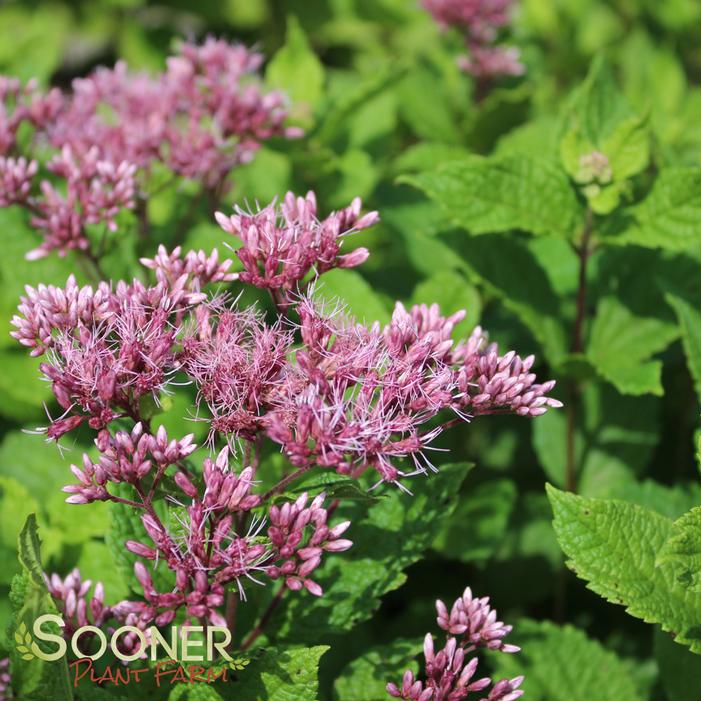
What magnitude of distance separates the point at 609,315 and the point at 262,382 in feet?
4.60

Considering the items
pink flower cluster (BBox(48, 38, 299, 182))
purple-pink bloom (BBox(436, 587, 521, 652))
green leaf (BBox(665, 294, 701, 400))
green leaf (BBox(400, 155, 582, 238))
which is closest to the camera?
purple-pink bloom (BBox(436, 587, 521, 652))

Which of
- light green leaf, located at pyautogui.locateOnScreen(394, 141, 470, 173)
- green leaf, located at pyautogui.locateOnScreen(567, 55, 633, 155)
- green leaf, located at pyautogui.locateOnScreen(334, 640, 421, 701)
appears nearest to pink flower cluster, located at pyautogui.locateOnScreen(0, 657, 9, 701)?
green leaf, located at pyautogui.locateOnScreen(334, 640, 421, 701)

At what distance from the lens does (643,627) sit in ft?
9.50

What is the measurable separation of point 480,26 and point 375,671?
2.53m

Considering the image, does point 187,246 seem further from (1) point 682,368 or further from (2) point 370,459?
(1) point 682,368

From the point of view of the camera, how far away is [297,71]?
330 cm

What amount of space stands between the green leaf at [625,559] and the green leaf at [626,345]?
56 centimetres

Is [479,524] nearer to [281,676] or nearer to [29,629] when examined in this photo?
[281,676]

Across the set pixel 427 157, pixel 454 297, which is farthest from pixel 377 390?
pixel 427 157

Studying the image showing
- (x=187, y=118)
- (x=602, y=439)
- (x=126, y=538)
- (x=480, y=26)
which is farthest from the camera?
(x=480, y=26)

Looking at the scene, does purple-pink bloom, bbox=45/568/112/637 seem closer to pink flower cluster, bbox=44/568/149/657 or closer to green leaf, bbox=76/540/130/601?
pink flower cluster, bbox=44/568/149/657

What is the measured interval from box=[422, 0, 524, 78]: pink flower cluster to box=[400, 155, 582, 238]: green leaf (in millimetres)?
1185

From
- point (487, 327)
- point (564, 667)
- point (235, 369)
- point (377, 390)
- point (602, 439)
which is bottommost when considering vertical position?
point (564, 667)

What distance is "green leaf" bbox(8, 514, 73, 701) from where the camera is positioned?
1.57 meters
